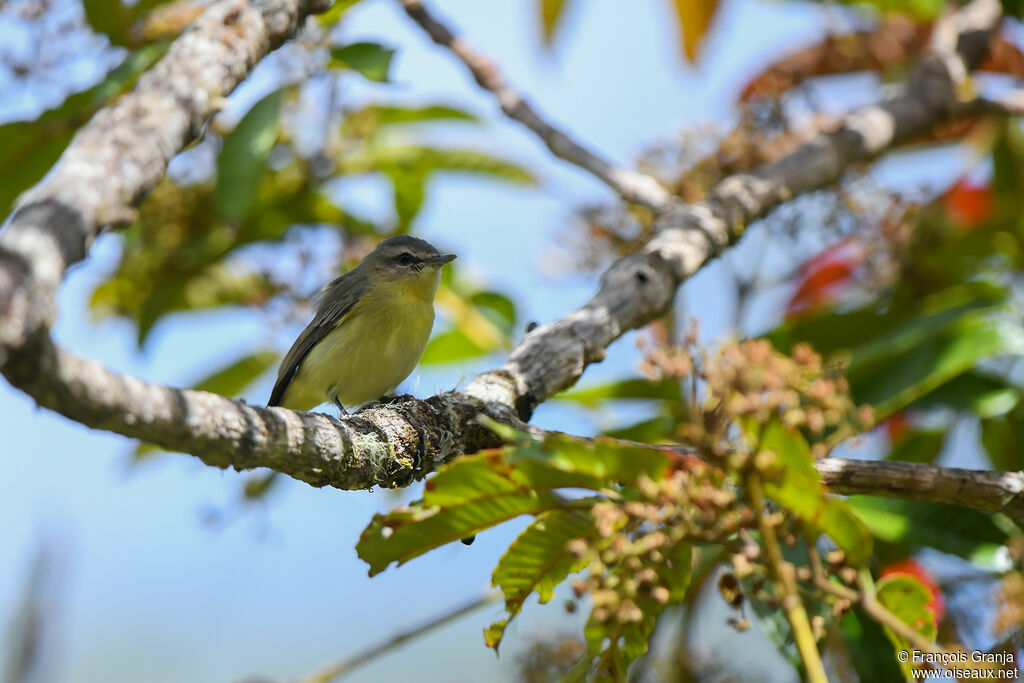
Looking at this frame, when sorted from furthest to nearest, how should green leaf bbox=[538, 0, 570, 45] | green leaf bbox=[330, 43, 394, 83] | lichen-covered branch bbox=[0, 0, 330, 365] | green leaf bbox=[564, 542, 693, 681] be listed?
green leaf bbox=[538, 0, 570, 45] → green leaf bbox=[330, 43, 394, 83] → green leaf bbox=[564, 542, 693, 681] → lichen-covered branch bbox=[0, 0, 330, 365]

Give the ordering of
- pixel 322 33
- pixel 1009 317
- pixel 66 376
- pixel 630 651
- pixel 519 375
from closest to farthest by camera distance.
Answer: pixel 66 376, pixel 630 651, pixel 519 375, pixel 1009 317, pixel 322 33

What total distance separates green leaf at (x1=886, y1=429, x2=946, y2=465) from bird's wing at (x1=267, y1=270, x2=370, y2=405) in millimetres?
A: 2509

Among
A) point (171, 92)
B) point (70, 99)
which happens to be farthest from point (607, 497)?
point (70, 99)

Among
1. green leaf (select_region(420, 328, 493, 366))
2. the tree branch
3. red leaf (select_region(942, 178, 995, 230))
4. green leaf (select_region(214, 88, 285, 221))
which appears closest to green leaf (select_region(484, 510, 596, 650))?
the tree branch

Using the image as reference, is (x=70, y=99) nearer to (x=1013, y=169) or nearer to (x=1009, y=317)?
(x=1009, y=317)

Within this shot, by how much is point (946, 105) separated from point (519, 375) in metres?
3.04

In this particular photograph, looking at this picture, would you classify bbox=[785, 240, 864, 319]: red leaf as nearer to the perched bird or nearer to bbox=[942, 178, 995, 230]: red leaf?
bbox=[942, 178, 995, 230]: red leaf

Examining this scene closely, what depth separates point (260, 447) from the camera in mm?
1782

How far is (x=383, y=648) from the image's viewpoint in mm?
2662

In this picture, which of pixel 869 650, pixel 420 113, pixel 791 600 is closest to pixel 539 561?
pixel 791 600

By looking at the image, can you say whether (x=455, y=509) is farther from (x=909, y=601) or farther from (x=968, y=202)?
(x=968, y=202)

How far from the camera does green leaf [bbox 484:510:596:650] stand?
2057 millimetres

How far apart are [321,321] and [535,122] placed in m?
1.41

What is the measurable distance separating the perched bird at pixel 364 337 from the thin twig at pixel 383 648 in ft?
5.83
